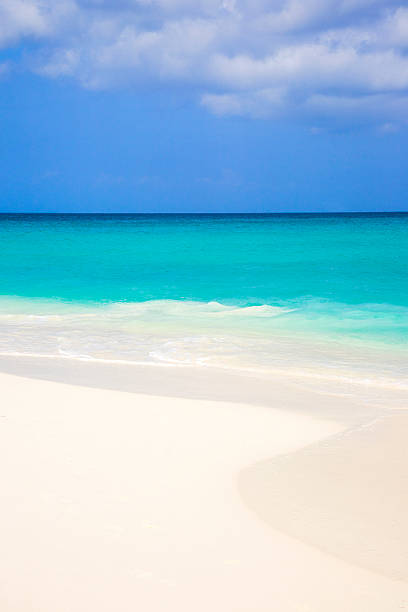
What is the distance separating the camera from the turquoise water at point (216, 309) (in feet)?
32.1

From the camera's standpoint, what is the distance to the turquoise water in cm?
980

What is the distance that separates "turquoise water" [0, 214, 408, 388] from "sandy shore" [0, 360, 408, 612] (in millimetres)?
2962

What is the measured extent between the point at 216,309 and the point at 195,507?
11.7 meters

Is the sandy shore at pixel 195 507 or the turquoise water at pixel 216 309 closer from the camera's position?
the sandy shore at pixel 195 507

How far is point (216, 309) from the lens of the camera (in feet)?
51.8

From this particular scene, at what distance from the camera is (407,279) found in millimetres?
22094

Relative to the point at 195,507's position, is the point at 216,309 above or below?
below

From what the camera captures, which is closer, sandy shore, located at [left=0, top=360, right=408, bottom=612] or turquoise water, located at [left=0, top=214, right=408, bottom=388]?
sandy shore, located at [left=0, top=360, right=408, bottom=612]

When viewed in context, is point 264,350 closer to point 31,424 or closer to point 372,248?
point 31,424

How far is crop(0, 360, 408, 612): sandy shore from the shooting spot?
327 cm

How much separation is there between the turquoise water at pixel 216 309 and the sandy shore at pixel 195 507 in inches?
117

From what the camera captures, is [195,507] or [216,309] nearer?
[195,507]

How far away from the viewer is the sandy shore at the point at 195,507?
3266 mm

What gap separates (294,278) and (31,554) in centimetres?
2049
